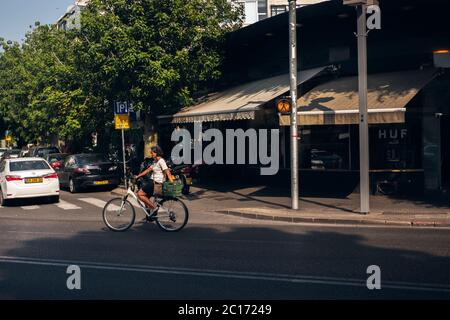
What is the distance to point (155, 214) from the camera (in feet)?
35.2

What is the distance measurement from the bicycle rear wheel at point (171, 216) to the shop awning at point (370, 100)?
15.4 feet

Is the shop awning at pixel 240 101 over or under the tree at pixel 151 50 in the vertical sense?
under

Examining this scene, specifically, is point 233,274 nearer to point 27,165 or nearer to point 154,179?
point 154,179

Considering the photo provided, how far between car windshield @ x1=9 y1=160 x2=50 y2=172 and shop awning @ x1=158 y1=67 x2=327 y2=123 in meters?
4.99

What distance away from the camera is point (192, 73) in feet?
64.3

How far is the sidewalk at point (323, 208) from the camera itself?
37.6 ft

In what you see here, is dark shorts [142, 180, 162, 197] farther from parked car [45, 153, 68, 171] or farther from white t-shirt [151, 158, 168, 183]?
parked car [45, 153, 68, 171]

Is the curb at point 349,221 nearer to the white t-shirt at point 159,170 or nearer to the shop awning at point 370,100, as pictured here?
the shop awning at point 370,100

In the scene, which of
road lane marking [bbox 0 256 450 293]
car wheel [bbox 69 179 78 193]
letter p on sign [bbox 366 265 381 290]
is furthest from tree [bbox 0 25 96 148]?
letter p on sign [bbox 366 265 381 290]

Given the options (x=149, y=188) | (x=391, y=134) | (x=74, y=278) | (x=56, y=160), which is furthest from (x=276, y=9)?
(x=74, y=278)

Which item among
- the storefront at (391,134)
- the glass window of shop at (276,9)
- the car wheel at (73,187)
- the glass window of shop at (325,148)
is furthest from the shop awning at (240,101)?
the glass window of shop at (276,9)

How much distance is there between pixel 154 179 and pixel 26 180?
6.92 m
